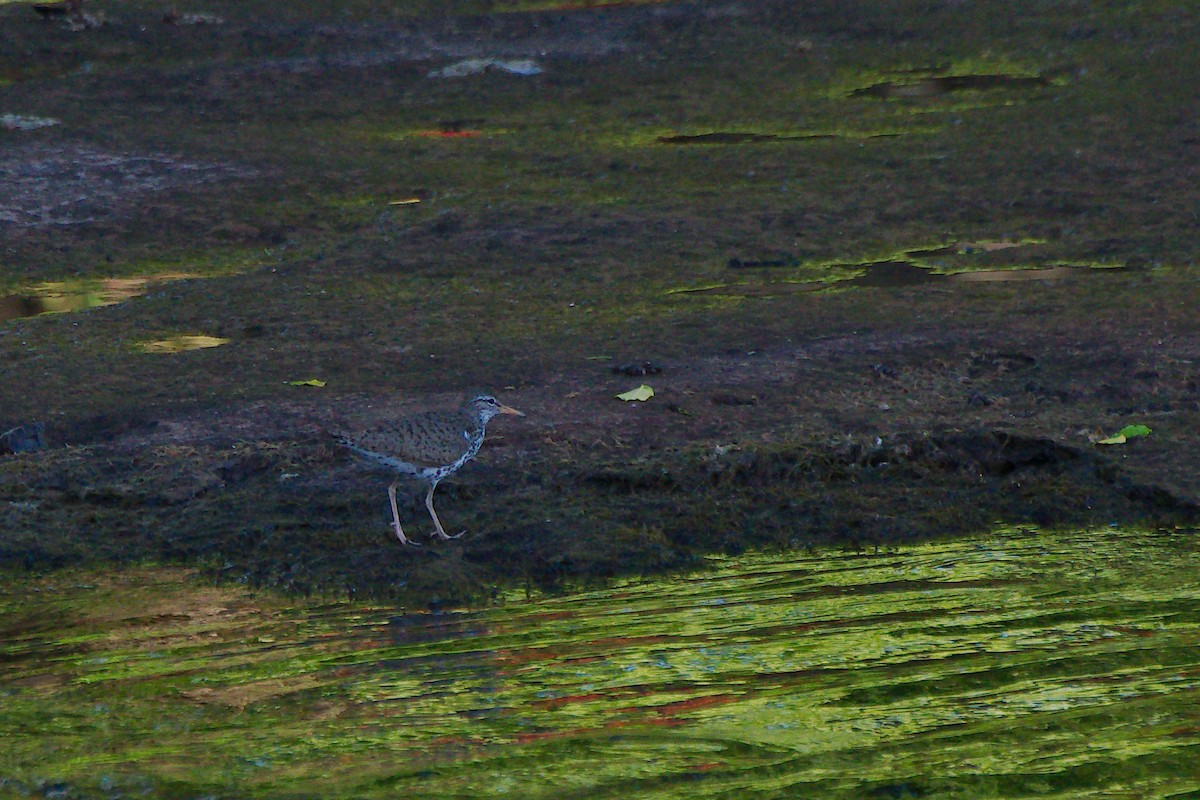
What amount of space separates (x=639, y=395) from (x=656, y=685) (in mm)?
4099

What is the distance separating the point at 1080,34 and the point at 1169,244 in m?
10.5

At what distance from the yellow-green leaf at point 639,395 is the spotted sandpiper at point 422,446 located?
1.68 meters

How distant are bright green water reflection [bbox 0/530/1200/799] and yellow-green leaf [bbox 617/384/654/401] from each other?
→ 2416 millimetres

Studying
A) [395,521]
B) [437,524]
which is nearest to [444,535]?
[437,524]

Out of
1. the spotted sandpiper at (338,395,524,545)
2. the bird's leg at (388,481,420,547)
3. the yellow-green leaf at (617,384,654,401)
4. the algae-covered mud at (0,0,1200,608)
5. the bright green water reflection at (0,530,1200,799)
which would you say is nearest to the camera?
the bright green water reflection at (0,530,1200,799)

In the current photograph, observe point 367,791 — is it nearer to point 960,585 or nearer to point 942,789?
Result: point 942,789

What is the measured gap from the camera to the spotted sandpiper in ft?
28.8

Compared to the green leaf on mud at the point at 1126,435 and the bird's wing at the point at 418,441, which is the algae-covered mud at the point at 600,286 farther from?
the bird's wing at the point at 418,441

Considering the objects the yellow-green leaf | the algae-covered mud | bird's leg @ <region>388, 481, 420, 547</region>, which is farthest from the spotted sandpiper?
the yellow-green leaf

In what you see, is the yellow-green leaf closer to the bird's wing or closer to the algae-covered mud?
the algae-covered mud

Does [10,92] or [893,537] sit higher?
[10,92]

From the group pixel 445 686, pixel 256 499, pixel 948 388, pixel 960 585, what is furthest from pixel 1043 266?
pixel 445 686

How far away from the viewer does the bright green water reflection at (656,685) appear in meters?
5.92

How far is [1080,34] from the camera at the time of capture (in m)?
23.6
